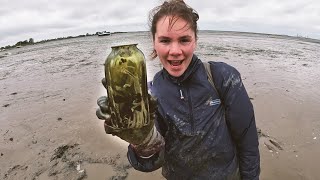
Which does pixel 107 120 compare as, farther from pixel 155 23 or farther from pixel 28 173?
pixel 28 173

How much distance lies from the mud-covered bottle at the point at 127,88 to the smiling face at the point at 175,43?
0.80 metres

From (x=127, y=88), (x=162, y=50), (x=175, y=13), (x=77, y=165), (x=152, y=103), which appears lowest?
(x=77, y=165)

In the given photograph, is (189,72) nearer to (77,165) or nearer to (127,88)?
(127,88)

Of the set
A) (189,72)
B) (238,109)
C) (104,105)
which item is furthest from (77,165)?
(104,105)

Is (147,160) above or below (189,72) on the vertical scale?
below

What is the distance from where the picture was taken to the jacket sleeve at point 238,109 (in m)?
2.24

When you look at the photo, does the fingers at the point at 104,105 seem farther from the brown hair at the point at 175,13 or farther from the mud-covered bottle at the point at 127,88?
the brown hair at the point at 175,13

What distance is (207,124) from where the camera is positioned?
2.28 metres

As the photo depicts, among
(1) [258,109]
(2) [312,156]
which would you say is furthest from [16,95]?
(2) [312,156]

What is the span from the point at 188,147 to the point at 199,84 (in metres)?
0.52

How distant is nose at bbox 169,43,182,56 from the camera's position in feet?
7.07

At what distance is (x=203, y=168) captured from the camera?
244 centimetres

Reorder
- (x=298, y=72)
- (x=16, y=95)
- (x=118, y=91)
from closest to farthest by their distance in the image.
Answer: (x=118, y=91) < (x=16, y=95) < (x=298, y=72)

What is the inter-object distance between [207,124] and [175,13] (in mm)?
869
